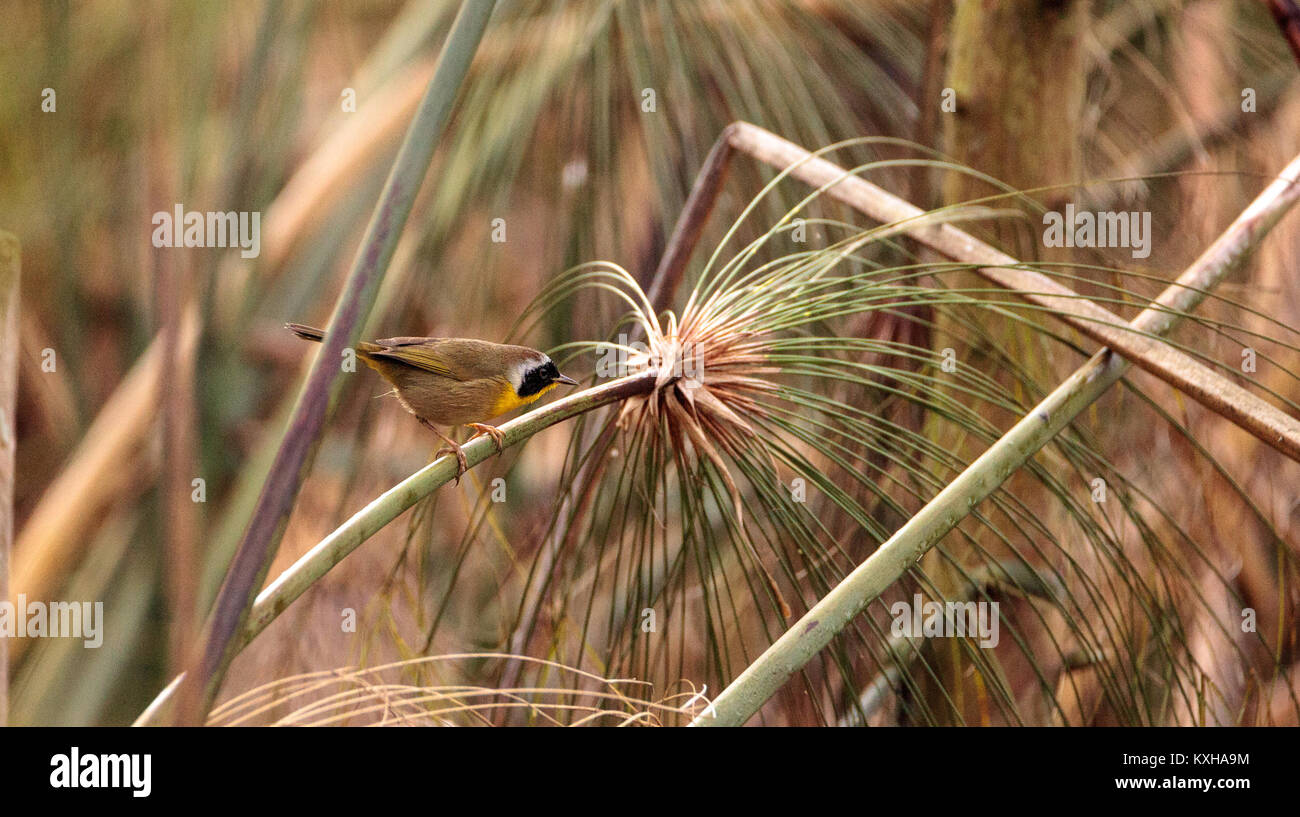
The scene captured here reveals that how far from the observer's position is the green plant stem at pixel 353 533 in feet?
1.76

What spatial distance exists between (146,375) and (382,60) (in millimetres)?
547

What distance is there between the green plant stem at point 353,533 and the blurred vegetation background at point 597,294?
0.58 ft

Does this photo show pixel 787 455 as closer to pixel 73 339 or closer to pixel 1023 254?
pixel 1023 254

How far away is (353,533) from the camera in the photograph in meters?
0.57

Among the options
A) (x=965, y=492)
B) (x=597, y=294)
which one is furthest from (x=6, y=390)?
(x=597, y=294)

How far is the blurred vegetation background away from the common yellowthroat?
0.30ft

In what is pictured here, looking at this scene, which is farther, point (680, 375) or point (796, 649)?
point (680, 375)

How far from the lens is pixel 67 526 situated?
51.6 inches

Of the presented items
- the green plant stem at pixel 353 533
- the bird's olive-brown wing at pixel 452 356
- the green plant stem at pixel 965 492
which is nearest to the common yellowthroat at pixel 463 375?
the bird's olive-brown wing at pixel 452 356

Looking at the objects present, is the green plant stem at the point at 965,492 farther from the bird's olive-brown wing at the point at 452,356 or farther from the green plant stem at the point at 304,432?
the bird's olive-brown wing at the point at 452,356

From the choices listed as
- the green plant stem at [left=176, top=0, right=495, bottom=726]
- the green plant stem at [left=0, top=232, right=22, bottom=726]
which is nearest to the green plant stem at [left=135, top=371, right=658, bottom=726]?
the green plant stem at [left=176, top=0, right=495, bottom=726]

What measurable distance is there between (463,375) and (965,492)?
1.57ft

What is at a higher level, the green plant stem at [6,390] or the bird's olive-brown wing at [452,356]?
the bird's olive-brown wing at [452,356]

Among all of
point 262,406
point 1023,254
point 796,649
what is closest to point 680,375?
point 796,649
